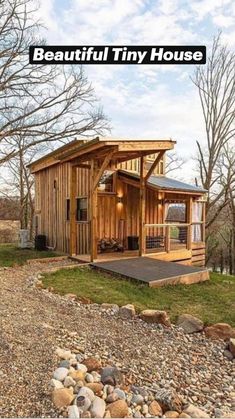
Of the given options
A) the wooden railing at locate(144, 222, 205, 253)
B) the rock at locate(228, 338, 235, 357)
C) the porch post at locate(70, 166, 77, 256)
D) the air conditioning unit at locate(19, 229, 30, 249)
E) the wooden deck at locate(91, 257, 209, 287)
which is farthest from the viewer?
the air conditioning unit at locate(19, 229, 30, 249)

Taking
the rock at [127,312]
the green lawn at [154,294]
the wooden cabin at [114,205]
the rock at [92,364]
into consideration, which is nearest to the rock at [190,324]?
the green lawn at [154,294]

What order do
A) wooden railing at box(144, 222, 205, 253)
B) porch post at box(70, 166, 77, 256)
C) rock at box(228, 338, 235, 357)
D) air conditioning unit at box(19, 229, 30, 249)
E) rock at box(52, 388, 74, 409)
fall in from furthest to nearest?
air conditioning unit at box(19, 229, 30, 249)
wooden railing at box(144, 222, 205, 253)
porch post at box(70, 166, 77, 256)
rock at box(228, 338, 235, 357)
rock at box(52, 388, 74, 409)

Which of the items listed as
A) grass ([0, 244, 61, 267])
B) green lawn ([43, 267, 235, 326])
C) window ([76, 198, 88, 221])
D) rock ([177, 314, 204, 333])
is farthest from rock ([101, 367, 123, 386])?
window ([76, 198, 88, 221])

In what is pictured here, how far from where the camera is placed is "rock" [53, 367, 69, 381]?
110 inches

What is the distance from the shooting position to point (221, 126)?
18.1 meters

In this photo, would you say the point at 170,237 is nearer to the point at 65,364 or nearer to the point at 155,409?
the point at 65,364

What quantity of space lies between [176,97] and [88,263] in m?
8.69

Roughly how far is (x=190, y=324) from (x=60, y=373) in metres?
2.41

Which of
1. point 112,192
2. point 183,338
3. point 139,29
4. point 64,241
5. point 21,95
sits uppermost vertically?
point 139,29

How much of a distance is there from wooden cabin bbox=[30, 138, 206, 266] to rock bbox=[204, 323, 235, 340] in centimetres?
469

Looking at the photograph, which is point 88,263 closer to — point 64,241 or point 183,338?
point 64,241

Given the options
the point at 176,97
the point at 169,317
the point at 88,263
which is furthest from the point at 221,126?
the point at 169,317

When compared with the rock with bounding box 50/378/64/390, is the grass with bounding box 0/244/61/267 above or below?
above

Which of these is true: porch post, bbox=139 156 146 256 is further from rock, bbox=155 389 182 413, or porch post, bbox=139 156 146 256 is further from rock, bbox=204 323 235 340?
rock, bbox=155 389 182 413
